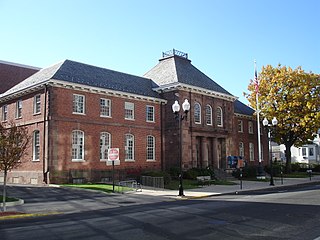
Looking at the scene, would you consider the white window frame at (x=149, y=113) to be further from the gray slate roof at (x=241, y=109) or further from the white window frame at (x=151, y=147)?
the gray slate roof at (x=241, y=109)

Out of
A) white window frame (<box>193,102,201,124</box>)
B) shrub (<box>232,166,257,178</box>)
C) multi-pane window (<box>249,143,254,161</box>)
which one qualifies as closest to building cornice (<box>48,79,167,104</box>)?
white window frame (<box>193,102,201,124</box>)

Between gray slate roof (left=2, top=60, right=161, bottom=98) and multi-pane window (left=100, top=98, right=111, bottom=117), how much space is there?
1216 mm

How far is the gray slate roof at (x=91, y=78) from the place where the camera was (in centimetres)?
2938

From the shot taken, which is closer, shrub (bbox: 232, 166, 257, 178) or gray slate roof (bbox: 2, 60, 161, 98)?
gray slate roof (bbox: 2, 60, 161, 98)

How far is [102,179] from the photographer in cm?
2955

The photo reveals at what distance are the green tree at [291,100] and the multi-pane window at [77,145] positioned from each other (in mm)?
22247

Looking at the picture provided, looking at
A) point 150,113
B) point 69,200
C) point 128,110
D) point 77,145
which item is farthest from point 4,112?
point 69,200

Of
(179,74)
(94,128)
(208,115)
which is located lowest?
(94,128)

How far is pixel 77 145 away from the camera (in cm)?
2852

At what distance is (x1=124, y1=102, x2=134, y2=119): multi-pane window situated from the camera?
32688 mm

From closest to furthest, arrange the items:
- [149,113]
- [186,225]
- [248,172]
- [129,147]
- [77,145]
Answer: [186,225] < [77,145] < [129,147] < [149,113] < [248,172]

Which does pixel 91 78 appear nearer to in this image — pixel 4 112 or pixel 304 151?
pixel 4 112

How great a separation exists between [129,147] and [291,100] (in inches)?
841

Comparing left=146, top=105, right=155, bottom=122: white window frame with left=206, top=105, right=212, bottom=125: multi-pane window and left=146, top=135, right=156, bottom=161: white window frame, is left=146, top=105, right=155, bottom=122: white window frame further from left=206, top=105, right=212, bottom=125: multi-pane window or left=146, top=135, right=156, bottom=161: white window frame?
left=206, top=105, right=212, bottom=125: multi-pane window
